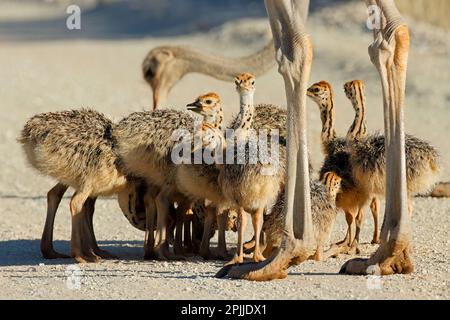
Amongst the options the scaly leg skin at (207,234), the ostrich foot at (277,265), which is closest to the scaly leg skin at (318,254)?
the scaly leg skin at (207,234)

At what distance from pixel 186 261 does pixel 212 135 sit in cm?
102

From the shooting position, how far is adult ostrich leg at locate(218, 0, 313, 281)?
7.12 metres

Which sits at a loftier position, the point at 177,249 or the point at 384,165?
the point at 384,165

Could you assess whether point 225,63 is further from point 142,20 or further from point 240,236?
point 142,20

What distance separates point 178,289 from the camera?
286 inches

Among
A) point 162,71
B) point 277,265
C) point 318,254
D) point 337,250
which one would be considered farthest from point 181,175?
point 162,71

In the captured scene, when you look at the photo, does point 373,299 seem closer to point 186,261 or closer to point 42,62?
point 186,261

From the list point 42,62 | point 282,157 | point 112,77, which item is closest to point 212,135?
point 282,157

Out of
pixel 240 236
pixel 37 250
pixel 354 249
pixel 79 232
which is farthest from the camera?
pixel 37 250

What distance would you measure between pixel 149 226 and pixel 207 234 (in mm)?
510

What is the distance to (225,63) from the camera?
1413 centimetres

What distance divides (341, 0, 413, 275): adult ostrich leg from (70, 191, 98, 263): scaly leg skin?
2.40m

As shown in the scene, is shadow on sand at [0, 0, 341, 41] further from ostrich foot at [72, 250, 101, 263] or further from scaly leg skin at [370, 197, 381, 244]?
ostrich foot at [72, 250, 101, 263]

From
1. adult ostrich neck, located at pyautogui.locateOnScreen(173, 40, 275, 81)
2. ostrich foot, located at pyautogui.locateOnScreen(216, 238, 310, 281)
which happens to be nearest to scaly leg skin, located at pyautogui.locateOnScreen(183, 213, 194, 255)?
ostrich foot, located at pyautogui.locateOnScreen(216, 238, 310, 281)
